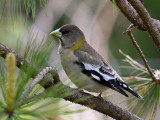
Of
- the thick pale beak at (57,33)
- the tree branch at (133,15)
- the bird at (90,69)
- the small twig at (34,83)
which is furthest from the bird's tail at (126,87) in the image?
the small twig at (34,83)

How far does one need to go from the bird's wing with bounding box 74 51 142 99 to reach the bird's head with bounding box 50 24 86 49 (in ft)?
1.05

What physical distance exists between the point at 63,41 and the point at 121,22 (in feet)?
12.0

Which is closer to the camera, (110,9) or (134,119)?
(134,119)

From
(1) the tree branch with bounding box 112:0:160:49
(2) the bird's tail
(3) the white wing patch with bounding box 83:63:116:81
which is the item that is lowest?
(3) the white wing patch with bounding box 83:63:116:81

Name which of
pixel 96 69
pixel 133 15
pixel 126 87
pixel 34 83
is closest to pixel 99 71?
pixel 96 69

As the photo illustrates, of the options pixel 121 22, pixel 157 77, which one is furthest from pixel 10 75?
pixel 121 22

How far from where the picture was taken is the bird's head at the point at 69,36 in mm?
3341

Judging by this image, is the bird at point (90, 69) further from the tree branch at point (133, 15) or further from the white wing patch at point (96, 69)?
the tree branch at point (133, 15)

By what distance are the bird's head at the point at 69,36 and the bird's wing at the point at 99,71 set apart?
1.05 feet

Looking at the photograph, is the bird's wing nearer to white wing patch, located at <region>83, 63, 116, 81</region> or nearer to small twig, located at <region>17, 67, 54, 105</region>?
white wing patch, located at <region>83, 63, 116, 81</region>

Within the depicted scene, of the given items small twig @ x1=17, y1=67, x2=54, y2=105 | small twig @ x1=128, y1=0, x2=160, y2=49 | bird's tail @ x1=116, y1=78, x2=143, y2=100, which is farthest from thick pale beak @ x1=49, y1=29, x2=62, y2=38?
small twig @ x1=17, y1=67, x2=54, y2=105

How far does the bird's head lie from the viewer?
11.0ft

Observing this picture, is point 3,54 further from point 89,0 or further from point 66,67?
point 89,0

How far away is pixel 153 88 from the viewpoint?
97.0 inches
